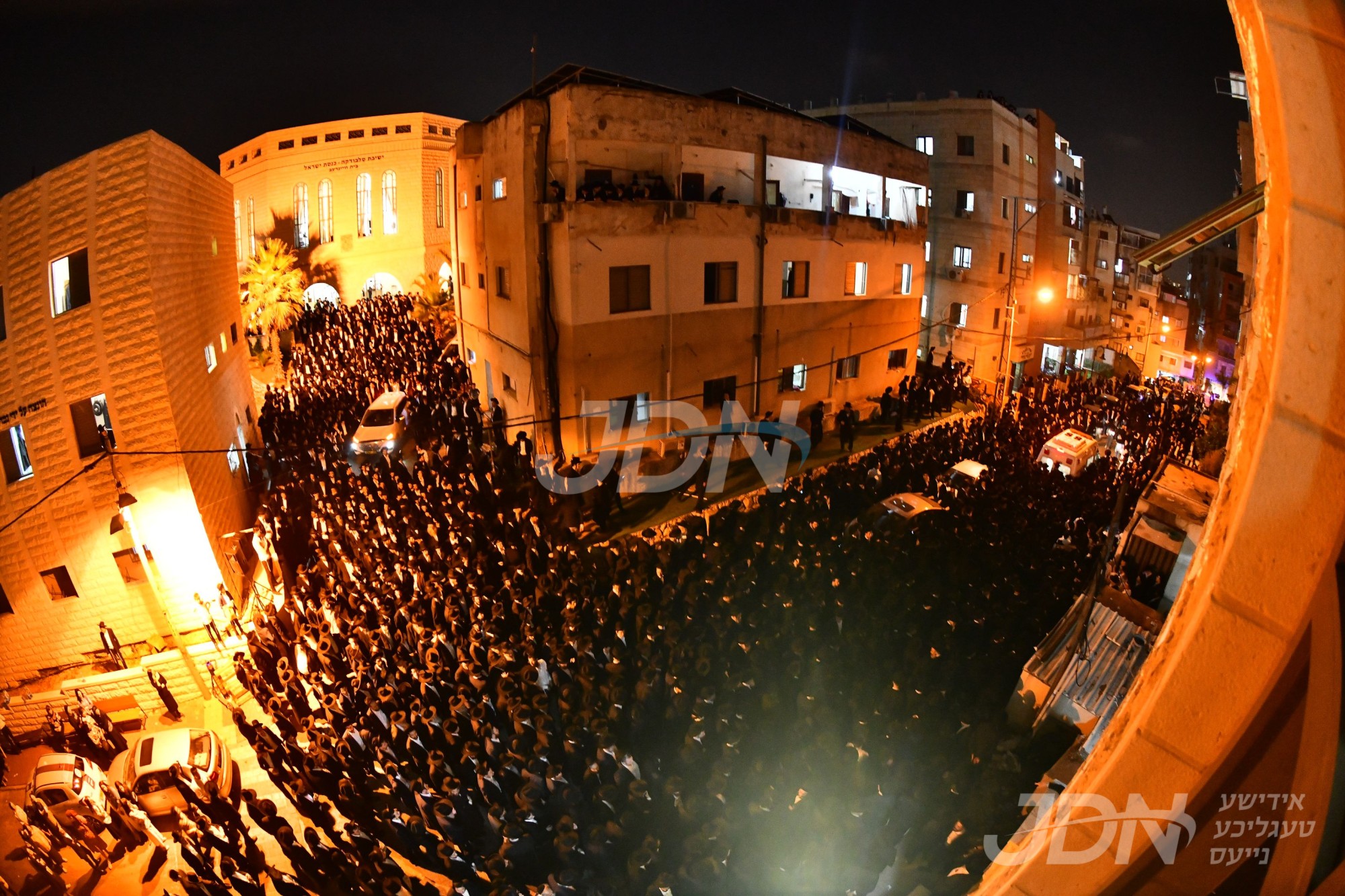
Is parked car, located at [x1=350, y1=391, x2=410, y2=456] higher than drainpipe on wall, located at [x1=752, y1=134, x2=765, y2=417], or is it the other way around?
drainpipe on wall, located at [x1=752, y1=134, x2=765, y2=417]

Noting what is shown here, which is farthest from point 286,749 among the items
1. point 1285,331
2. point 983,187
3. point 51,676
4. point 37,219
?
point 983,187

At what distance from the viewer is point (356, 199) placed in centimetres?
3384

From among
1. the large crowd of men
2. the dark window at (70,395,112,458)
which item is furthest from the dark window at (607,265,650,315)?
the dark window at (70,395,112,458)

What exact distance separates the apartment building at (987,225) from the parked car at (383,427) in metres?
18.7

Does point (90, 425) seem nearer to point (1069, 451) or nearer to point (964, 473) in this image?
point (964, 473)

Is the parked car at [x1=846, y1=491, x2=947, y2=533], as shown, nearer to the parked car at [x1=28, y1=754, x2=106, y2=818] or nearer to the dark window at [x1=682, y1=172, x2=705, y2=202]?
the dark window at [x1=682, y1=172, x2=705, y2=202]

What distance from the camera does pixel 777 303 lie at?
16500mm

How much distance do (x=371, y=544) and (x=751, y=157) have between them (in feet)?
42.4

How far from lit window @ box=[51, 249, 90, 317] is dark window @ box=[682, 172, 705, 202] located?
37.3ft

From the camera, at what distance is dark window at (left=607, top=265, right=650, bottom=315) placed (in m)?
13.6

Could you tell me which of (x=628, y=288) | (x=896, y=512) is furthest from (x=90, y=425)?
(x=896, y=512)

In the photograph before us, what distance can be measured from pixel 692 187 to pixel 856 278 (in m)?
6.30

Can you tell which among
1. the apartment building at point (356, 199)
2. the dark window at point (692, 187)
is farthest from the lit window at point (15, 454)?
the apartment building at point (356, 199)

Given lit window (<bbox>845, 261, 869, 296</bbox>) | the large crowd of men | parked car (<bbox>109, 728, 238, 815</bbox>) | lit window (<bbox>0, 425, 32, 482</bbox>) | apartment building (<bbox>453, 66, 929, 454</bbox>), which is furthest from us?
lit window (<bbox>845, 261, 869, 296</bbox>)
